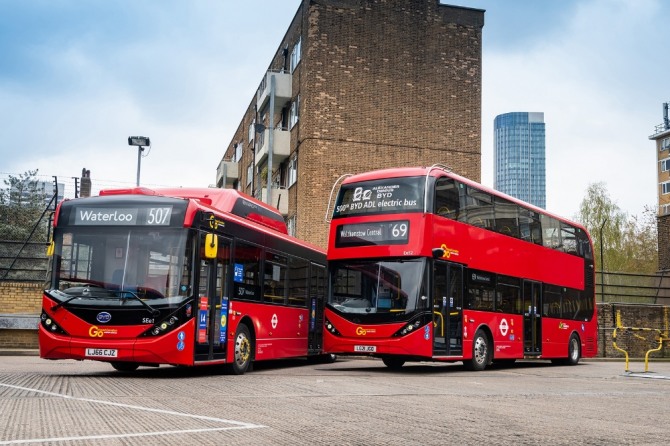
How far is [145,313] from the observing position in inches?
520

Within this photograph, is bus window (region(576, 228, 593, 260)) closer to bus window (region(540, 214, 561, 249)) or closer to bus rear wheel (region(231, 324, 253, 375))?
bus window (region(540, 214, 561, 249))

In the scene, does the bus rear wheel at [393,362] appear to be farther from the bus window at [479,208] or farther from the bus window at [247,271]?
the bus window at [247,271]

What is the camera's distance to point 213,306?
14.4 metres

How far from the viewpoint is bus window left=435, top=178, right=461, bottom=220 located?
57.5 feet

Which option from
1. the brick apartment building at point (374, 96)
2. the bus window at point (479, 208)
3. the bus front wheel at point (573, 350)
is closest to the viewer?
the bus window at point (479, 208)

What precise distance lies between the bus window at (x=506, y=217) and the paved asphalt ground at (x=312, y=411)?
20.0 feet

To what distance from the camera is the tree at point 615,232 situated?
2426 inches

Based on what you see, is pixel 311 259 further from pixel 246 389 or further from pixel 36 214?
pixel 36 214

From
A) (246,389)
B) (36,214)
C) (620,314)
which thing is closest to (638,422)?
(246,389)

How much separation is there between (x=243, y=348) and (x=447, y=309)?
183 inches

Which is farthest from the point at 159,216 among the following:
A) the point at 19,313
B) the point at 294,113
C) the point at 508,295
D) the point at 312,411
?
the point at 294,113

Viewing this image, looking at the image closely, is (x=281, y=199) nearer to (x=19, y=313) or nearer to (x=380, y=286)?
(x=19, y=313)

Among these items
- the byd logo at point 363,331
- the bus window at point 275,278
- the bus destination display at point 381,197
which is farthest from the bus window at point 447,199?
the bus window at point 275,278

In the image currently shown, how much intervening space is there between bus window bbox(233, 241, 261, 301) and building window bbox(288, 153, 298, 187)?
20486 millimetres
